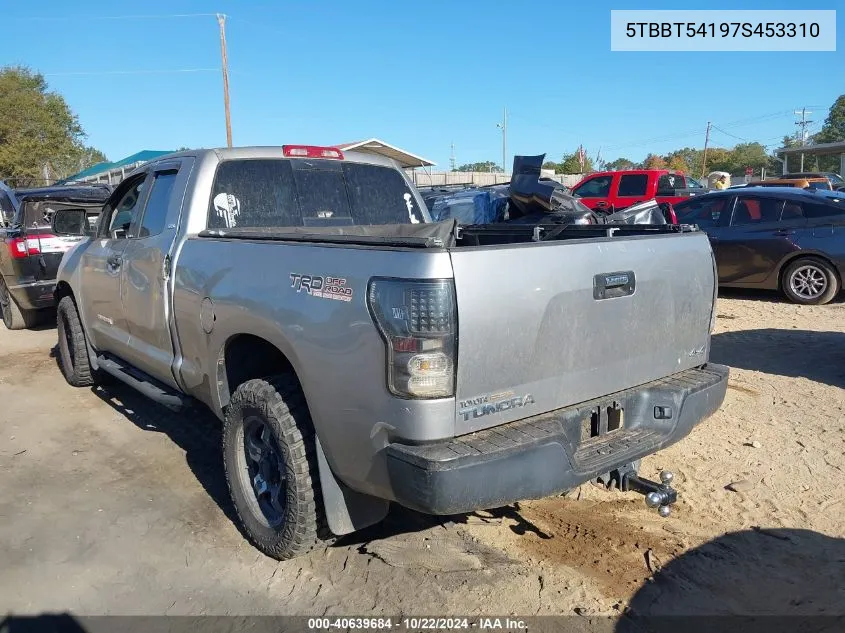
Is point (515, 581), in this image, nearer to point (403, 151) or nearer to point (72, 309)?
point (72, 309)

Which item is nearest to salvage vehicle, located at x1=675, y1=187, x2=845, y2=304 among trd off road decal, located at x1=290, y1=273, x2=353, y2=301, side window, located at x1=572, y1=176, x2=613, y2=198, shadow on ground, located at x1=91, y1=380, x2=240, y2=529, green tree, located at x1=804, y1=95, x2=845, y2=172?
side window, located at x1=572, y1=176, x2=613, y2=198

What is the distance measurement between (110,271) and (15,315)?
539cm

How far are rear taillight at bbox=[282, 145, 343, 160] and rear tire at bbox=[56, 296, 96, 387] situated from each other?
2828 millimetres

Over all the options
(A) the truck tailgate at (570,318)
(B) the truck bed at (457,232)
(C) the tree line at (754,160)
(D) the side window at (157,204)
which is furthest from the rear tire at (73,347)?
(C) the tree line at (754,160)

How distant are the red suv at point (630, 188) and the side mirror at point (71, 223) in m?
12.9

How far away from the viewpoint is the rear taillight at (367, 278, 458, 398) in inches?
94.0

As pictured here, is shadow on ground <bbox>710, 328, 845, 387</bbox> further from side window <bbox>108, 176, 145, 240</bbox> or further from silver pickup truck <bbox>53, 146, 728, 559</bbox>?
side window <bbox>108, 176, 145, 240</bbox>

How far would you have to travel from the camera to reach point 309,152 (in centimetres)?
446

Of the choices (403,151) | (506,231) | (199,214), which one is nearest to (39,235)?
(199,214)

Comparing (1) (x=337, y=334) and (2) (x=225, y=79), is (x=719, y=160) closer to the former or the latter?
(2) (x=225, y=79)

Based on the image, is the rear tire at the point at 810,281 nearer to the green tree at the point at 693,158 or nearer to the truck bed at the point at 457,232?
the truck bed at the point at 457,232

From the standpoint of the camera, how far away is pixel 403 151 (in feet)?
91.2

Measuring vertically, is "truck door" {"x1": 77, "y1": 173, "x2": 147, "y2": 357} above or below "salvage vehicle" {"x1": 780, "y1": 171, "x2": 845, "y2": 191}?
below

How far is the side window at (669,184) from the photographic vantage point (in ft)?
53.1
